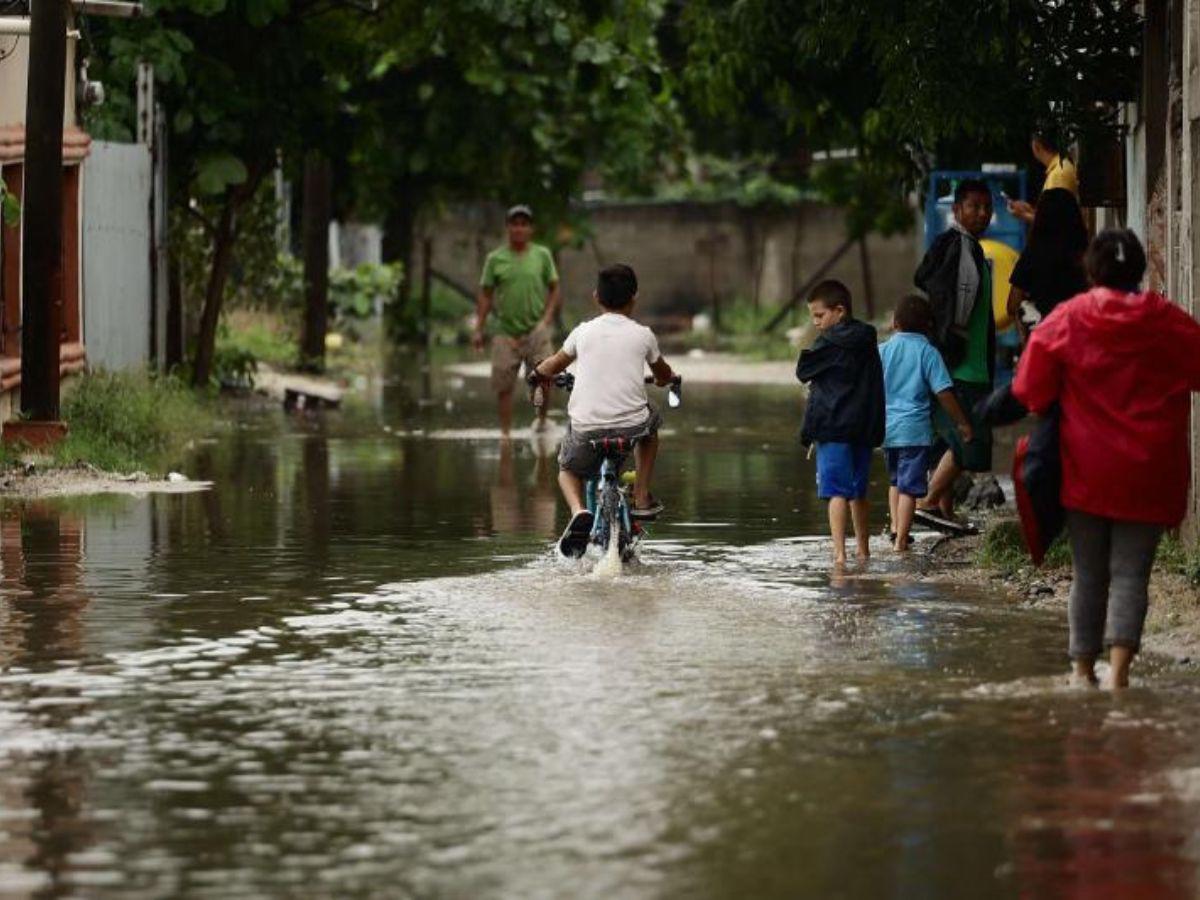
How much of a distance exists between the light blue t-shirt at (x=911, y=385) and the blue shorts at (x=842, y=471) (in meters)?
0.44

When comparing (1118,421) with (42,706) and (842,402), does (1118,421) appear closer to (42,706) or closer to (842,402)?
(42,706)

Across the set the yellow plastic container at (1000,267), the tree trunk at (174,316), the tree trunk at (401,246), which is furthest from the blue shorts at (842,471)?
the tree trunk at (401,246)

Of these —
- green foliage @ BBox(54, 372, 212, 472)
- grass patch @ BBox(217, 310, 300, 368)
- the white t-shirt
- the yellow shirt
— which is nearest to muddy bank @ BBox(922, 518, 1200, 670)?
the white t-shirt

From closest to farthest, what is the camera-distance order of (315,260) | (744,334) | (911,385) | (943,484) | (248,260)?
(911,385) → (943,484) → (248,260) → (315,260) → (744,334)

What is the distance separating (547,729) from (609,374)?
501 cm

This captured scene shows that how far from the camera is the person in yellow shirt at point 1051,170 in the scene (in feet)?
48.1

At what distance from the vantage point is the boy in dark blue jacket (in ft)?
46.4

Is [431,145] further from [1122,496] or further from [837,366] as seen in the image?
[1122,496]

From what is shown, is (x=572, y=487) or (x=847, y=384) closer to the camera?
(x=572, y=487)

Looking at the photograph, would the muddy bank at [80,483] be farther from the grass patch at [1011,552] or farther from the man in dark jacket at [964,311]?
the grass patch at [1011,552]

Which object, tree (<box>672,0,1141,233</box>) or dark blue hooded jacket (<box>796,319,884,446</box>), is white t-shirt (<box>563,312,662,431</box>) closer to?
dark blue hooded jacket (<box>796,319,884,446</box>)

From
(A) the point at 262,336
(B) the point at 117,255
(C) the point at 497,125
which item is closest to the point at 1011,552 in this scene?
(B) the point at 117,255

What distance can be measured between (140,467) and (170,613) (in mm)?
7410

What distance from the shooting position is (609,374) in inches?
548
